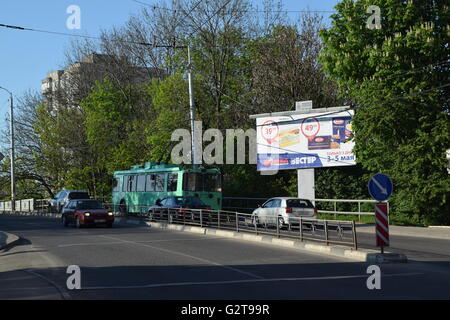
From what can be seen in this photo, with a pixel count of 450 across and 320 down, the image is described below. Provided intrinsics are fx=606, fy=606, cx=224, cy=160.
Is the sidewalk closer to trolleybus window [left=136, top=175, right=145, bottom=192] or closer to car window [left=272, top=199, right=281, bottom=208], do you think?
car window [left=272, top=199, right=281, bottom=208]

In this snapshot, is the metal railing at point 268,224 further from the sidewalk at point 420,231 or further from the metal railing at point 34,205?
the metal railing at point 34,205

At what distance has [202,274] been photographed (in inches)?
513

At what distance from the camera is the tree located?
27609 mm

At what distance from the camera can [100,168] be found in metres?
59.7

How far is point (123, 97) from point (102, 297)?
4995 cm

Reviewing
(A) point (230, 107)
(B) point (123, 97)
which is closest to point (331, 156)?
(A) point (230, 107)

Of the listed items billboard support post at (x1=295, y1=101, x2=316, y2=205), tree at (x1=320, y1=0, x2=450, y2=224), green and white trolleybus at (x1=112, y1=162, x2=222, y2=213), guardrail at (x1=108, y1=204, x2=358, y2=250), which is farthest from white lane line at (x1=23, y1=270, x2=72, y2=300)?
billboard support post at (x1=295, y1=101, x2=316, y2=205)

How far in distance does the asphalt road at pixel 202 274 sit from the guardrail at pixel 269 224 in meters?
1.04

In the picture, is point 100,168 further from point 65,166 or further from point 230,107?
point 230,107

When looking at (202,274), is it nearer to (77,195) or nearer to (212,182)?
(212,182)

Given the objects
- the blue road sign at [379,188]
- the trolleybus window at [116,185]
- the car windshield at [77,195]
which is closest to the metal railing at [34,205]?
the car windshield at [77,195]

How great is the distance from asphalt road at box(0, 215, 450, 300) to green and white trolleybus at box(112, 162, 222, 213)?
1490 centimetres

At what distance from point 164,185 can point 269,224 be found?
1552cm

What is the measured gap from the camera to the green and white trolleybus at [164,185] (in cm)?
3544
